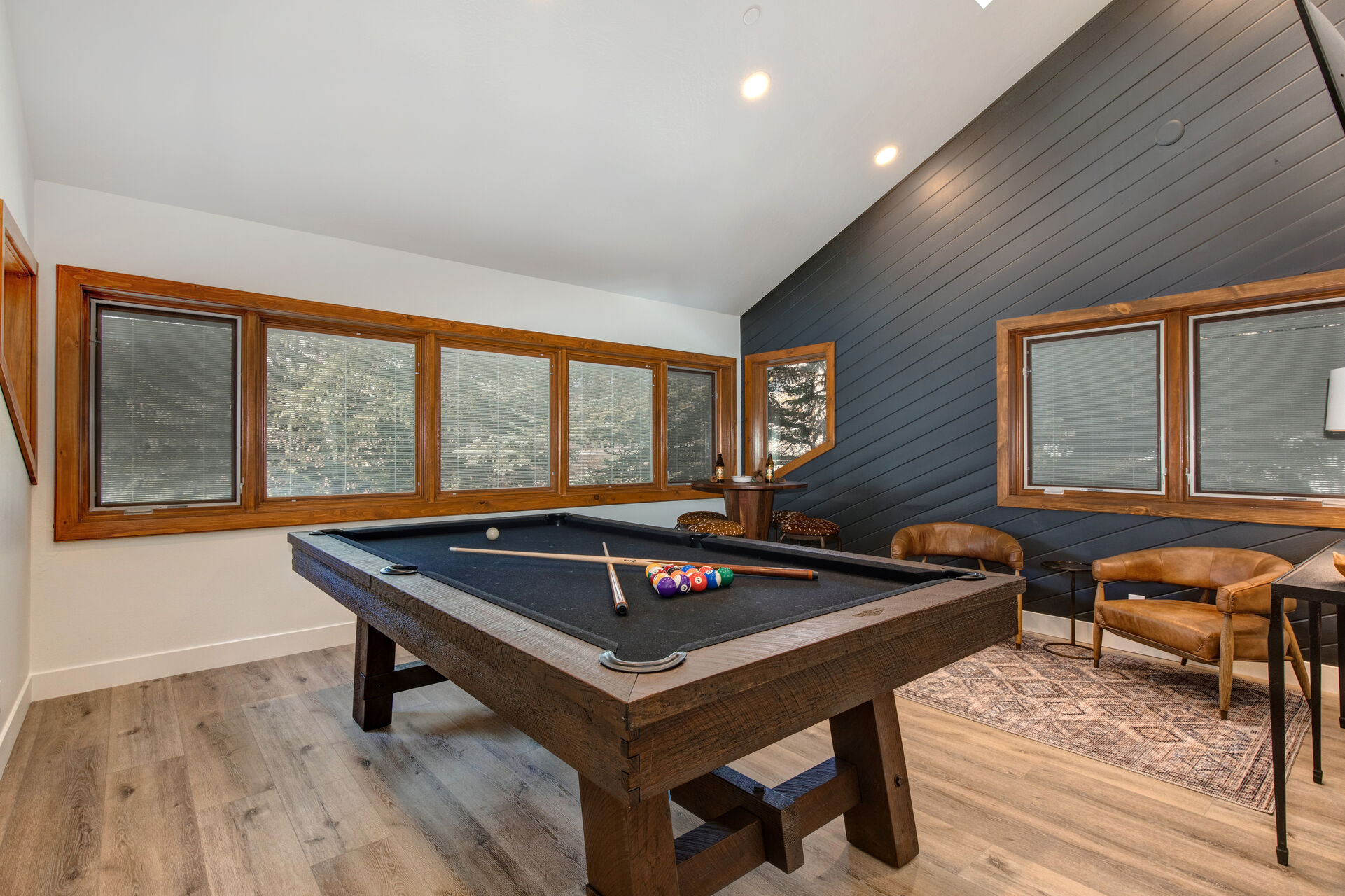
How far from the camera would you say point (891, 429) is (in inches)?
187

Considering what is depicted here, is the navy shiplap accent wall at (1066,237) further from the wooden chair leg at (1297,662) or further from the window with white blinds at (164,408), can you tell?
the window with white blinds at (164,408)

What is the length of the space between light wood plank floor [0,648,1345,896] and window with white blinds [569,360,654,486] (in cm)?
254

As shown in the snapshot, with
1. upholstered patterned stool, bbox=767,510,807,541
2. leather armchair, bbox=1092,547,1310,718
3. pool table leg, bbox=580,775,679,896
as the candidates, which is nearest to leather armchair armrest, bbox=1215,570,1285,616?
leather armchair, bbox=1092,547,1310,718

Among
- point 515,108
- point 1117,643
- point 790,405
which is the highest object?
point 515,108

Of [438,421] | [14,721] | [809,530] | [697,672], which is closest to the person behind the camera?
[697,672]

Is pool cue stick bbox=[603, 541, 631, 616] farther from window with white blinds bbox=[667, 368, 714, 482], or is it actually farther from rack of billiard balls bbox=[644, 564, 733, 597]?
window with white blinds bbox=[667, 368, 714, 482]

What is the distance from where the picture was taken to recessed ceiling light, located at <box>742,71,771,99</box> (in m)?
3.50

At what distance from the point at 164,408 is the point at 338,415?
838 millimetres

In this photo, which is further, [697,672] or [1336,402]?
[1336,402]

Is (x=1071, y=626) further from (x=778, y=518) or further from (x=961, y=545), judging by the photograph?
(x=778, y=518)

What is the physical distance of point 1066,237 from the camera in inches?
155

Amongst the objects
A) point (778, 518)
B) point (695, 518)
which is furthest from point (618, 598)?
point (778, 518)

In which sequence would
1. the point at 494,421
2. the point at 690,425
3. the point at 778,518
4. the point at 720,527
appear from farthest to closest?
the point at 690,425 < the point at 778,518 < the point at 494,421 < the point at 720,527

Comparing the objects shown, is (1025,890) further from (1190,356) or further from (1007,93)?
(1007,93)
